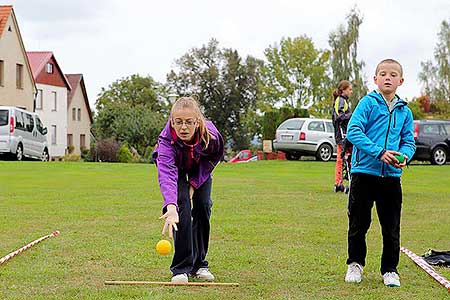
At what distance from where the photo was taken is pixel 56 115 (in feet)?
221

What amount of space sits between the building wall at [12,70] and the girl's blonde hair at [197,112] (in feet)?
147

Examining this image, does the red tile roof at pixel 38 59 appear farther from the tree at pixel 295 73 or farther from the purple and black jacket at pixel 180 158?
the purple and black jacket at pixel 180 158

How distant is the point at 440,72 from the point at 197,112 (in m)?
69.0

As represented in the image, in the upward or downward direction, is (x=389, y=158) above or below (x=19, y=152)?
above

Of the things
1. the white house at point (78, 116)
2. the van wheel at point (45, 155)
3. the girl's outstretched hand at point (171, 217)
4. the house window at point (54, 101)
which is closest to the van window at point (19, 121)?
the van wheel at point (45, 155)

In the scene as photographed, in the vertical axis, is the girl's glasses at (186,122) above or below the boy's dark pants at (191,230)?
above

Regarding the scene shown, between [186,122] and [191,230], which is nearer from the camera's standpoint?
[186,122]

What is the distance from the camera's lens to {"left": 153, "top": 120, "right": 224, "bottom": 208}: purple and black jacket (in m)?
6.61

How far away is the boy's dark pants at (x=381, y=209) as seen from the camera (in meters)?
6.74

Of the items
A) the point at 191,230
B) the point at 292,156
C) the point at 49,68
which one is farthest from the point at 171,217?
the point at 49,68

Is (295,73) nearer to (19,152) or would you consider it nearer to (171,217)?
(19,152)

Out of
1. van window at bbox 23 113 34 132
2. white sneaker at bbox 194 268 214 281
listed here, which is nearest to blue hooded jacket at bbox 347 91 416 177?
white sneaker at bbox 194 268 214 281

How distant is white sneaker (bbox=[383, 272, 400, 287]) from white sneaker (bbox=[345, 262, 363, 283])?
7.9 inches

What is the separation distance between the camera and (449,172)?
26.0 meters
